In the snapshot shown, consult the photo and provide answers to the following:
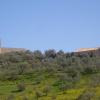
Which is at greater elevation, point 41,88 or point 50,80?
point 50,80

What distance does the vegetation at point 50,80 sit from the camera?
5115cm

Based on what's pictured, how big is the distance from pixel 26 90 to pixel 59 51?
46.1 metres

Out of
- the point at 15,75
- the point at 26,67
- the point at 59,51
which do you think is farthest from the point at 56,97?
the point at 59,51

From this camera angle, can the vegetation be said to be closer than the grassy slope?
No

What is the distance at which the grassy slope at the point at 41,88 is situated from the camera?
50469 mm

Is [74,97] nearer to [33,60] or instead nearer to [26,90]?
[26,90]

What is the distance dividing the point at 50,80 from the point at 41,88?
820cm

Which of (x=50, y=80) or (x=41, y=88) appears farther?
(x=50, y=80)

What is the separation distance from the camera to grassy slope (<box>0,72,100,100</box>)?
5047 centimetres

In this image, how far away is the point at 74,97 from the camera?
1870 inches

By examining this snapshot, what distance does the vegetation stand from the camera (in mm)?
51147

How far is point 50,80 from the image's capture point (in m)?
66.9

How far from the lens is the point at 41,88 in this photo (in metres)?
58.8

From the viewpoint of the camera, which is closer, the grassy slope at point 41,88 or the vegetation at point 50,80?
the grassy slope at point 41,88
